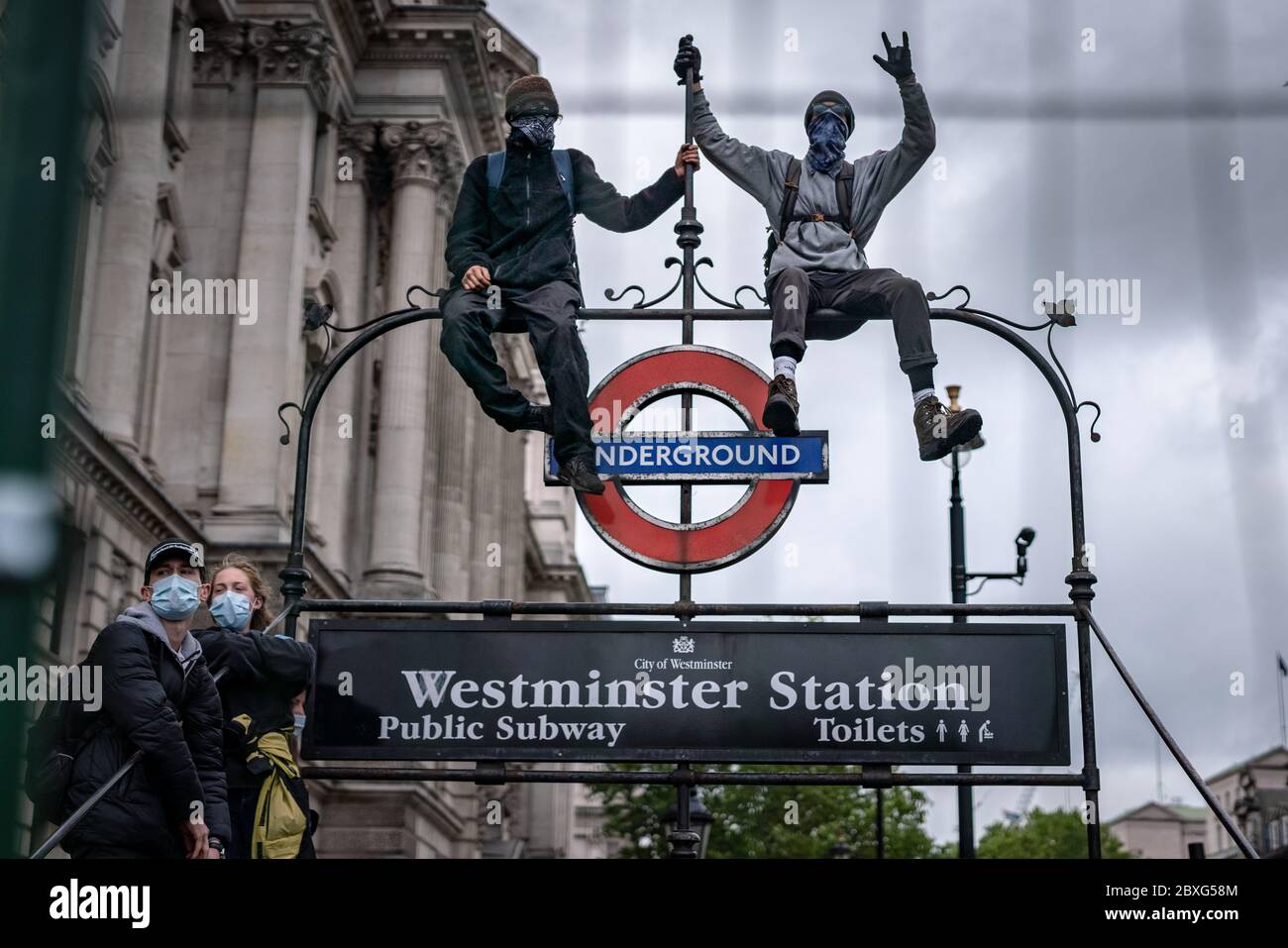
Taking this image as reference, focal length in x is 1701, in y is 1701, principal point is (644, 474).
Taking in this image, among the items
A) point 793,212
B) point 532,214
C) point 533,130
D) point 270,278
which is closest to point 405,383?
point 270,278

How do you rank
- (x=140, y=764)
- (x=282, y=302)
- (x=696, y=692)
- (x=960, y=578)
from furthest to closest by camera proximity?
1. (x=282, y=302)
2. (x=960, y=578)
3. (x=696, y=692)
4. (x=140, y=764)

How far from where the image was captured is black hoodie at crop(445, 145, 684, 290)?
31.1ft

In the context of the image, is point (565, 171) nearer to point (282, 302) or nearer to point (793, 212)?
point (793, 212)

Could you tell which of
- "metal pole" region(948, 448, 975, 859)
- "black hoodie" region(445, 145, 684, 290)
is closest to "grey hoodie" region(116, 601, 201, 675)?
"black hoodie" region(445, 145, 684, 290)

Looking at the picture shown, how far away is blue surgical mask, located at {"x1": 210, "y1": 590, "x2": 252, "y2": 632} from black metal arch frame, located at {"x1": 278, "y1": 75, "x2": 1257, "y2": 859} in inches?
9.0

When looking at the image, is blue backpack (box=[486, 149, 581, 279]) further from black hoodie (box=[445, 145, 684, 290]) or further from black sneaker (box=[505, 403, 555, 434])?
black sneaker (box=[505, 403, 555, 434])

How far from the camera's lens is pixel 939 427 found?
9.12 meters

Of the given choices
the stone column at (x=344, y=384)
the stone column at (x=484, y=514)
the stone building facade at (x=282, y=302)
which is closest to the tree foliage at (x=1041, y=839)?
the stone column at (x=484, y=514)

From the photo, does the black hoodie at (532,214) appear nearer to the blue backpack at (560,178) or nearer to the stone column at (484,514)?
the blue backpack at (560,178)

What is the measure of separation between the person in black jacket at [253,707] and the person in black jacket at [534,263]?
1.83 m

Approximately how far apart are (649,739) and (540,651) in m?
0.69

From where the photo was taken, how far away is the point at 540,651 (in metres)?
8.30

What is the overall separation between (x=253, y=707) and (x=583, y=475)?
6.76 feet
